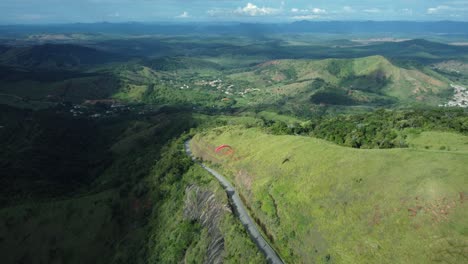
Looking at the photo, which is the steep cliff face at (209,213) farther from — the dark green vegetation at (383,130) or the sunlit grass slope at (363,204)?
the dark green vegetation at (383,130)

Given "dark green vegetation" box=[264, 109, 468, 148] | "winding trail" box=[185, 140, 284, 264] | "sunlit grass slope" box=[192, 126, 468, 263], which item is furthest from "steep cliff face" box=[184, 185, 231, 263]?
"dark green vegetation" box=[264, 109, 468, 148]

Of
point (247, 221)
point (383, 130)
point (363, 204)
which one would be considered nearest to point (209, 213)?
point (247, 221)

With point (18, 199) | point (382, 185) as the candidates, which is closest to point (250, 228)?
point (382, 185)

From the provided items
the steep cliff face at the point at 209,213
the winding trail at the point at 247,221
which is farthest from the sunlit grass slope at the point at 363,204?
the steep cliff face at the point at 209,213

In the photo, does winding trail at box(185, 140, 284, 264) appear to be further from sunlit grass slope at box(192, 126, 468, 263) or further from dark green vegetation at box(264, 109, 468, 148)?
dark green vegetation at box(264, 109, 468, 148)

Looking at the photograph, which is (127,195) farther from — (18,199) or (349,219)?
(349,219)
